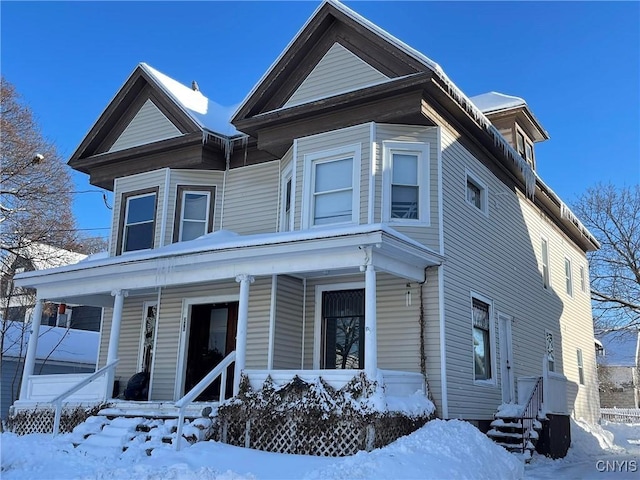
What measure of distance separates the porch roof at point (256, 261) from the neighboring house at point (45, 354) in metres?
9.47

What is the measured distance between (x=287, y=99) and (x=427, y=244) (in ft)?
14.7

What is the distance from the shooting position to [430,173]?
38.5ft

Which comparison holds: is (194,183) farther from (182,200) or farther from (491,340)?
(491,340)

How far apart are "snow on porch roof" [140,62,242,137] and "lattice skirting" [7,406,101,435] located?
680 cm

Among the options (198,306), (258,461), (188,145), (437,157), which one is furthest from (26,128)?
(258,461)

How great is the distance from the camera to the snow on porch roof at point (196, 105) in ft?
48.3

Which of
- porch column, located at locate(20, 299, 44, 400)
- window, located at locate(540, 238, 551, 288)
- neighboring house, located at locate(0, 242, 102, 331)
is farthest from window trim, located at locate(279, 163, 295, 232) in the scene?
neighboring house, located at locate(0, 242, 102, 331)

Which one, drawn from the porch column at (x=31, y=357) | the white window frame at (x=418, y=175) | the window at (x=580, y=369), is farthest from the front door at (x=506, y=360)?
the porch column at (x=31, y=357)

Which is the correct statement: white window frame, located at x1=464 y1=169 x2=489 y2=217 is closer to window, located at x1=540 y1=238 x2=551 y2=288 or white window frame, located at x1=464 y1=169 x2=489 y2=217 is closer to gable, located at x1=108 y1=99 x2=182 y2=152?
window, located at x1=540 y1=238 x2=551 y2=288

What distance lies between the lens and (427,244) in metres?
11.3

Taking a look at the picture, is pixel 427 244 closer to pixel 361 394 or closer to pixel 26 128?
pixel 361 394

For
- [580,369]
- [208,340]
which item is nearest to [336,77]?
[208,340]

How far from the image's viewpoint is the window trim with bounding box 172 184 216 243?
14594mm

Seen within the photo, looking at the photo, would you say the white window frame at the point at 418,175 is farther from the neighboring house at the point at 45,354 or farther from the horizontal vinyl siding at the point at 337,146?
the neighboring house at the point at 45,354
